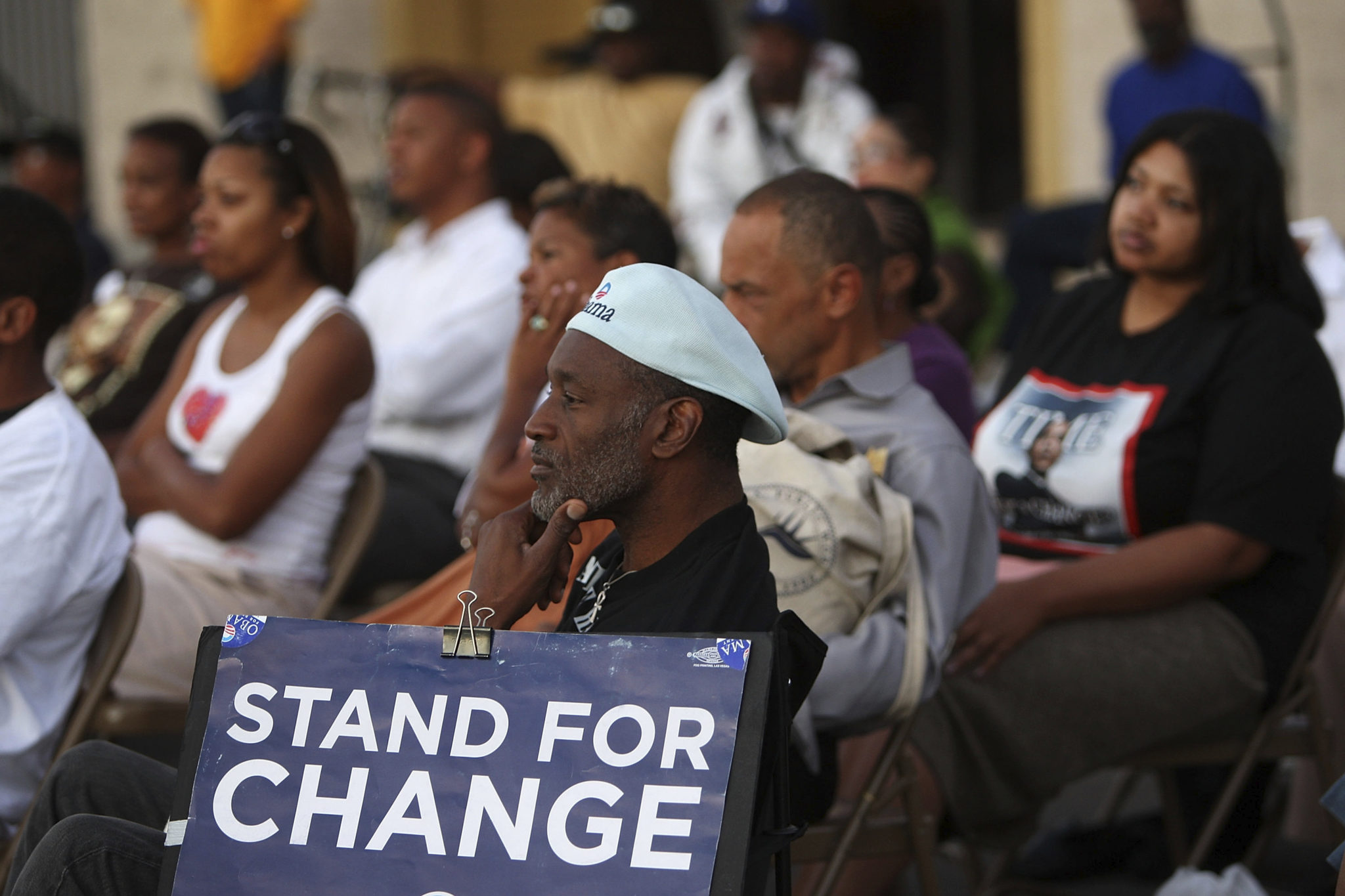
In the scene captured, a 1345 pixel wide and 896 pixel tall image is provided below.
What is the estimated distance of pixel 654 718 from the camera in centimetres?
207

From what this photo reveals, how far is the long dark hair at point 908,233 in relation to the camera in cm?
424

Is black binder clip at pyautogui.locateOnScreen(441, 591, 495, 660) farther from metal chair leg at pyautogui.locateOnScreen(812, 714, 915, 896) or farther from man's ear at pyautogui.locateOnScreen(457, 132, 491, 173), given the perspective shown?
man's ear at pyautogui.locateOnScreen(457, 132, 491, 173)

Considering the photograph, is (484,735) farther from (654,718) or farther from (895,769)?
(895,769)

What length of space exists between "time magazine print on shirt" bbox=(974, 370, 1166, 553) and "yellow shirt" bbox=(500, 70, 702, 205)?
4.65 m

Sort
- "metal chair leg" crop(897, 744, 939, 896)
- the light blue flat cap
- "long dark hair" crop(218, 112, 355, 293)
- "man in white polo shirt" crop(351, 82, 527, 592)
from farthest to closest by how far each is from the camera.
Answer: "man in white polo shirt" crop(351, 82, 527, 592) → "long dark hair" crop(218, 112, 355, 293) → "metal chair leg" crop(897, 744, 939, 896) → the light blue flat cap

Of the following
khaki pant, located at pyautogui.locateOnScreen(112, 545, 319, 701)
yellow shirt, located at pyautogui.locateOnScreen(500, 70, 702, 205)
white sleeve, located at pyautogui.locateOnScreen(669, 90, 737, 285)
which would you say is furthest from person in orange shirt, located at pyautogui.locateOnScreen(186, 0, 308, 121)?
khaki pant, located at pyautogui.locateOnScreen(112, 545, 319, 701)

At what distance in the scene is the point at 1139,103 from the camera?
746 cm

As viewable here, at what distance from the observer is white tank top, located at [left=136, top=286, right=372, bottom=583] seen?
4.07 m

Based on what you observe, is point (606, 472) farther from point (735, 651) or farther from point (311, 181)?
point (311, 181)

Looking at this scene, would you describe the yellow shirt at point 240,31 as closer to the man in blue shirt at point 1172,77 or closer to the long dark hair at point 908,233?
the man in blue shirt at point 1172,77

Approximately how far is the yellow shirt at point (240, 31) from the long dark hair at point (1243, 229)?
6.69 m

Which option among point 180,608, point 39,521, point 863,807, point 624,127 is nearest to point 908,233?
point 863,807

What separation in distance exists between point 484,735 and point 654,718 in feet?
0.73

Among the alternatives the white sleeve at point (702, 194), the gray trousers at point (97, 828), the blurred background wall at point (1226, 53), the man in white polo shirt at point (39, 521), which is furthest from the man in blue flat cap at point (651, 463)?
the blurred background wall at point (1226, 53)
